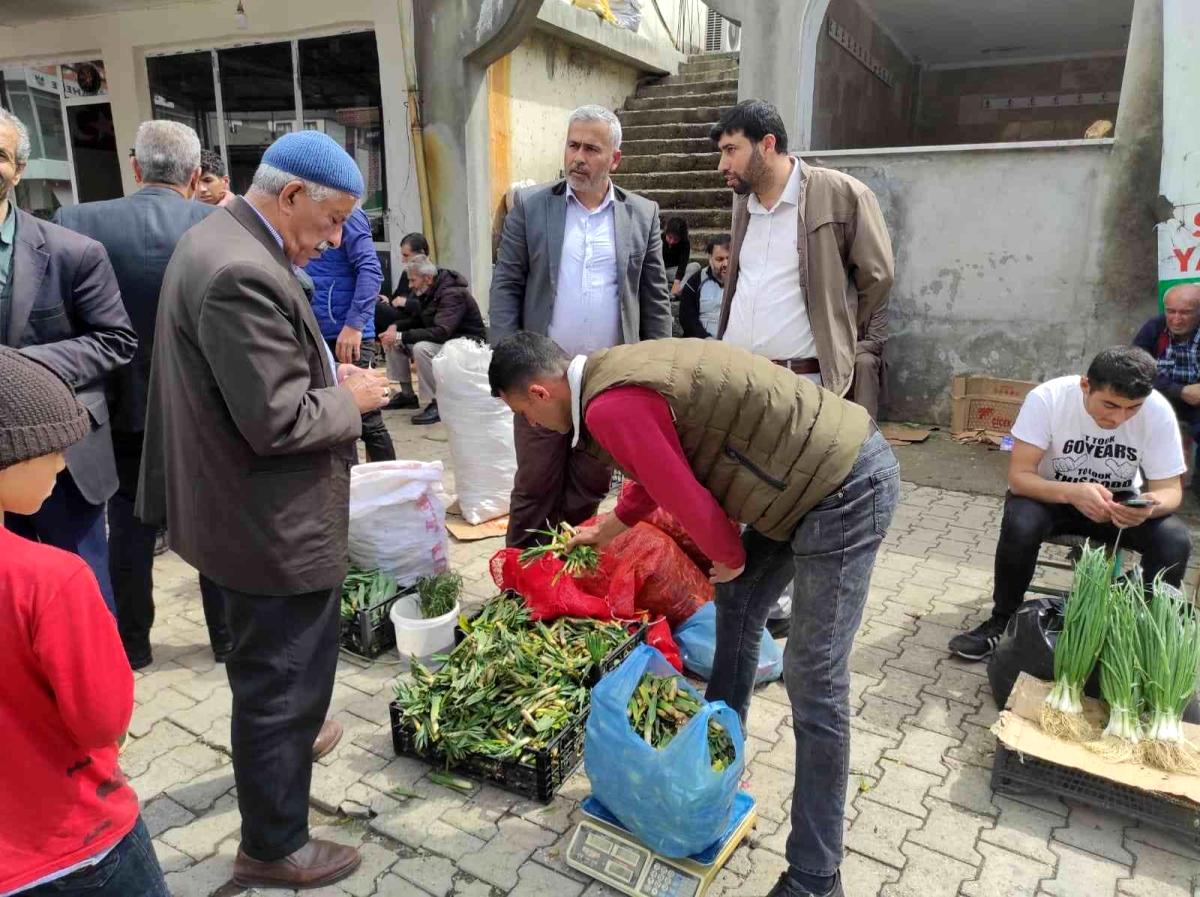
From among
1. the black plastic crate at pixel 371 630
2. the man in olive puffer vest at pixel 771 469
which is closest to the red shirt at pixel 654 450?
the man in olive puffer vest at pixel 771 469

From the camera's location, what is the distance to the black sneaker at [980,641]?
11.8 feet

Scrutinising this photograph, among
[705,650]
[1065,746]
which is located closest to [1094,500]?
[1065,746]

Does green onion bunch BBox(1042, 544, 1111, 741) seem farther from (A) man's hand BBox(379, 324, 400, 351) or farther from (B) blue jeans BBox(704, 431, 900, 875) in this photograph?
(A) man's hand BBox(379, 324, 400, 351)

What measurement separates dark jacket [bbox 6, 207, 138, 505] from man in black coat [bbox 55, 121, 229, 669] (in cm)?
26

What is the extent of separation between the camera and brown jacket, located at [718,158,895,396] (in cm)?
336

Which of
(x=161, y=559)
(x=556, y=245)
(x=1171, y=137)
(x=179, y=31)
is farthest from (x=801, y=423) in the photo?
(x=179, y=31)

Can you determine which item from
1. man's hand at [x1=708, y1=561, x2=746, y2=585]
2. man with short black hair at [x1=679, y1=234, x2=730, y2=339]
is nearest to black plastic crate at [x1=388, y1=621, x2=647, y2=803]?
man's hand at [x1=708, y1=561, x2=746, y2=585]

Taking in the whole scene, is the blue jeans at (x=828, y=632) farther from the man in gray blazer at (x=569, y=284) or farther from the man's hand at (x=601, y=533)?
the man in gray blazer at (x=569, y=284)

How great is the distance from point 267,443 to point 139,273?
182 cm

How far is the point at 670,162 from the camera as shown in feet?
33.5

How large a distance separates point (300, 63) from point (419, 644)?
7.95m

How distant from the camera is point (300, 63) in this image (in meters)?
9.04

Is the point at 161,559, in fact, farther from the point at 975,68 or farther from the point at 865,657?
the point at 975,68

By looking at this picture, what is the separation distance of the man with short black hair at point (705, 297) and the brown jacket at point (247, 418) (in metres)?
4.75
